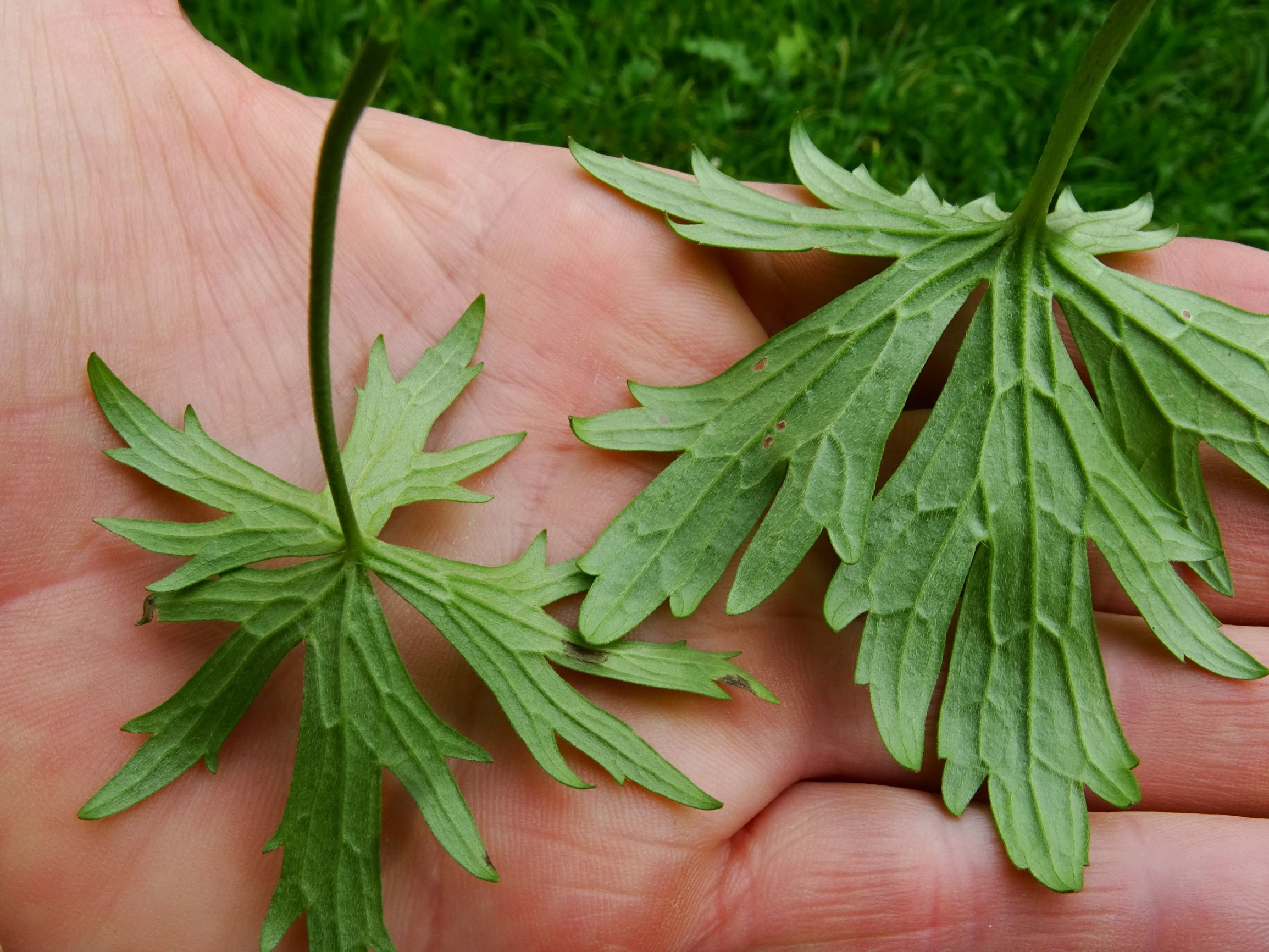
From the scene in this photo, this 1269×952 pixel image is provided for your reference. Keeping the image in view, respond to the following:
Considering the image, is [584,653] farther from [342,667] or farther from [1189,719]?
[1189,719]

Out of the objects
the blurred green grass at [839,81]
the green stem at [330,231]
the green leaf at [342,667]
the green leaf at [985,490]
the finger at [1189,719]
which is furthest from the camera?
the blurred green grass at [839,81]

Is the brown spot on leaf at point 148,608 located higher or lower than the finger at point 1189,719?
lower

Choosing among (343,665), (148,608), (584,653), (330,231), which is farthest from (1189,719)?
(148,608)

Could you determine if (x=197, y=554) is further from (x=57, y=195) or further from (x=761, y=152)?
(x=761, y=152)

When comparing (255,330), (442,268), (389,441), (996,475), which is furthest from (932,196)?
(255,330)

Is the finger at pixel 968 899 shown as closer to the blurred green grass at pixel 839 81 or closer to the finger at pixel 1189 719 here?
the finger at pixel 1189 719

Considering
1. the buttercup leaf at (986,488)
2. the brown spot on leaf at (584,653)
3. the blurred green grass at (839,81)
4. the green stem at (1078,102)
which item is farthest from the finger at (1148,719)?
the blurred green grass at (839,81)
